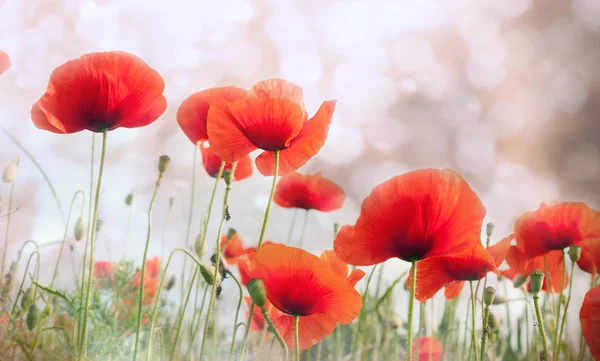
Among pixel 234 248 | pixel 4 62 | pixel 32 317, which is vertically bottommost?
pixel 32 317

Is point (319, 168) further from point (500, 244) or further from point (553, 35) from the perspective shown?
point (553, 35)

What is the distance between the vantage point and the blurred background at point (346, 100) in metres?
0.65

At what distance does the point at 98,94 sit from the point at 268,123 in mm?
135

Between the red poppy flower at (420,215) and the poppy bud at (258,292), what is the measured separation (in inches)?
2.2

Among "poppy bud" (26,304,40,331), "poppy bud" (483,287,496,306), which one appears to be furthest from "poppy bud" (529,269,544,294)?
"poppy bud" (26,304,40,331)

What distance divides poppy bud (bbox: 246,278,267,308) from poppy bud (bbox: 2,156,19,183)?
1.17 feet

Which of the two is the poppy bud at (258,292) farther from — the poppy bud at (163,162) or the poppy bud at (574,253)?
the poppy bud at (574,253)

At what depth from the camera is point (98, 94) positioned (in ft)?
1.37

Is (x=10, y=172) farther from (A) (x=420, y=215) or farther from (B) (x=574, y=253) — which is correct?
(B) (x=574, y=253)

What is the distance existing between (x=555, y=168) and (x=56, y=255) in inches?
24.8

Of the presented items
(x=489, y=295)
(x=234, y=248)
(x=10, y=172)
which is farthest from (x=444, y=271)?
(x=10, y=172)

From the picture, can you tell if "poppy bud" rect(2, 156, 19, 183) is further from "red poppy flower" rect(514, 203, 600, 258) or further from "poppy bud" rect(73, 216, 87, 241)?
"red poppy flower" rect(514, 203, 600, 258)

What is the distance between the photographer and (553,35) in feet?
2.74

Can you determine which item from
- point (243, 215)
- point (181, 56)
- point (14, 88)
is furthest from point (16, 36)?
point (243, 215)
